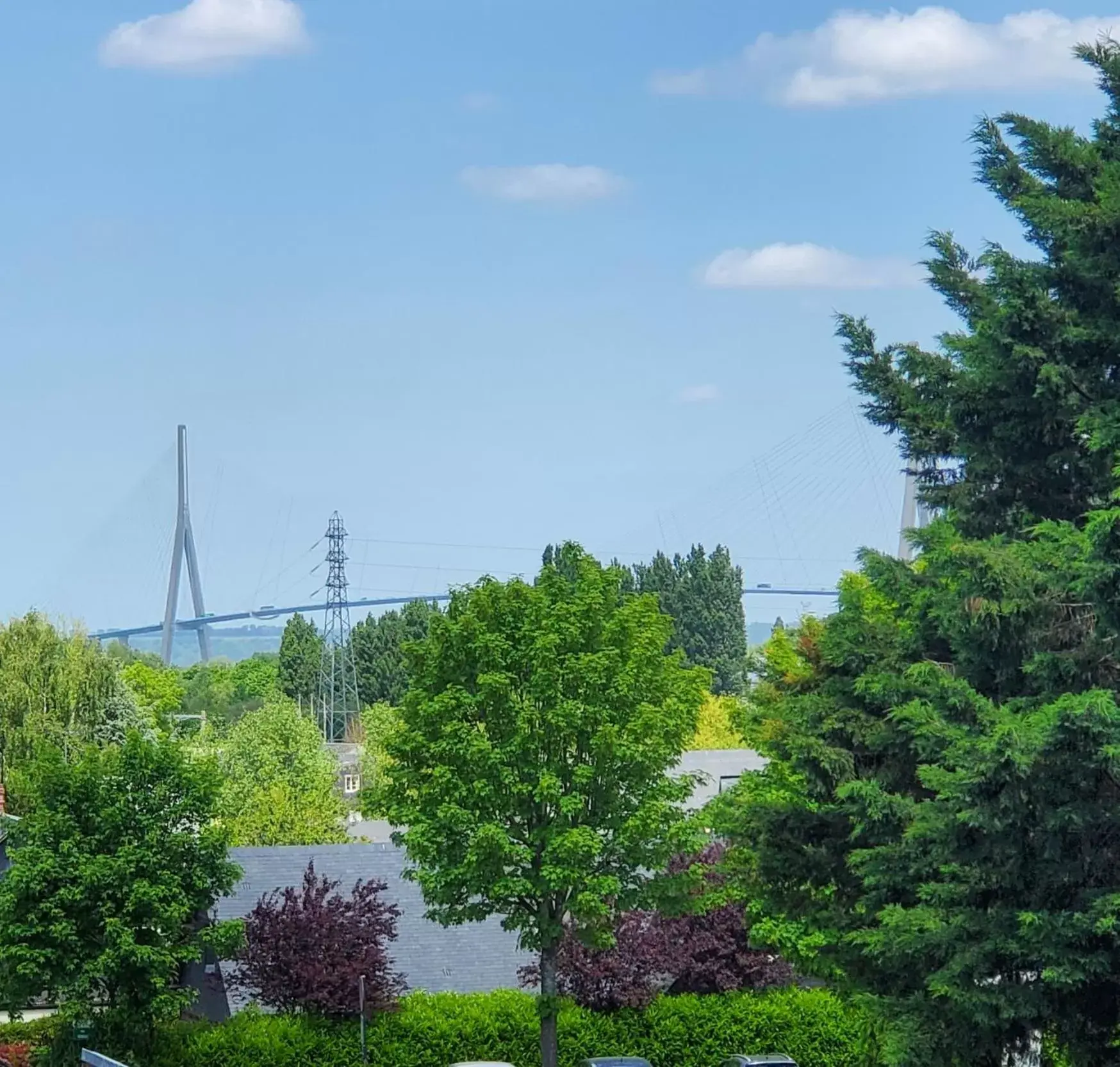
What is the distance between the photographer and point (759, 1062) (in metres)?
31.5

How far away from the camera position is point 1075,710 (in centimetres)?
1812

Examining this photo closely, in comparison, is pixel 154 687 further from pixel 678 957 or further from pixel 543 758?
pixel 543 758

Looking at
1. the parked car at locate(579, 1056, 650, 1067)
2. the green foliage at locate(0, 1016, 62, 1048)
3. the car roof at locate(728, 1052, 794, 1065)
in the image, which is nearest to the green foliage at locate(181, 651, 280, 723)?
the green foliage at locate(0, 1016, 62, 1048)

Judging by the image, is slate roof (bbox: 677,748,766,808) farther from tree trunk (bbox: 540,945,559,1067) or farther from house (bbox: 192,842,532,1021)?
tree trunk (bbox: 540,945,559,1067)

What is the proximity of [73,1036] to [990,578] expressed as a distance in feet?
62.8

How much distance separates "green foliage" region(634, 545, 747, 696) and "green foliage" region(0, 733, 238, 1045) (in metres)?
102

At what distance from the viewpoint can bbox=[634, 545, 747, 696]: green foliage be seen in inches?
5330

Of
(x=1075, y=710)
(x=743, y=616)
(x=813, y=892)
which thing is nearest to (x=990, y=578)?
(x=1075, y=710)

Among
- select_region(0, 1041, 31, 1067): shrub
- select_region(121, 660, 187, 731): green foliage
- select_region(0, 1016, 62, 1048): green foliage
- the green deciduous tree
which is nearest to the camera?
the green deciduous tree

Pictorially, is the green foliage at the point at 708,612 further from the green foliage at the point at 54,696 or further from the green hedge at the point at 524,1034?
the green hedge at the point at 524,1034

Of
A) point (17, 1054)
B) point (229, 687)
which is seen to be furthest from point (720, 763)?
point (229, 687)

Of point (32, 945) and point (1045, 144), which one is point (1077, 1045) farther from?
point (32, 945)

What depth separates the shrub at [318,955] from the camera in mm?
32125

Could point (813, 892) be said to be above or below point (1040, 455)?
below
